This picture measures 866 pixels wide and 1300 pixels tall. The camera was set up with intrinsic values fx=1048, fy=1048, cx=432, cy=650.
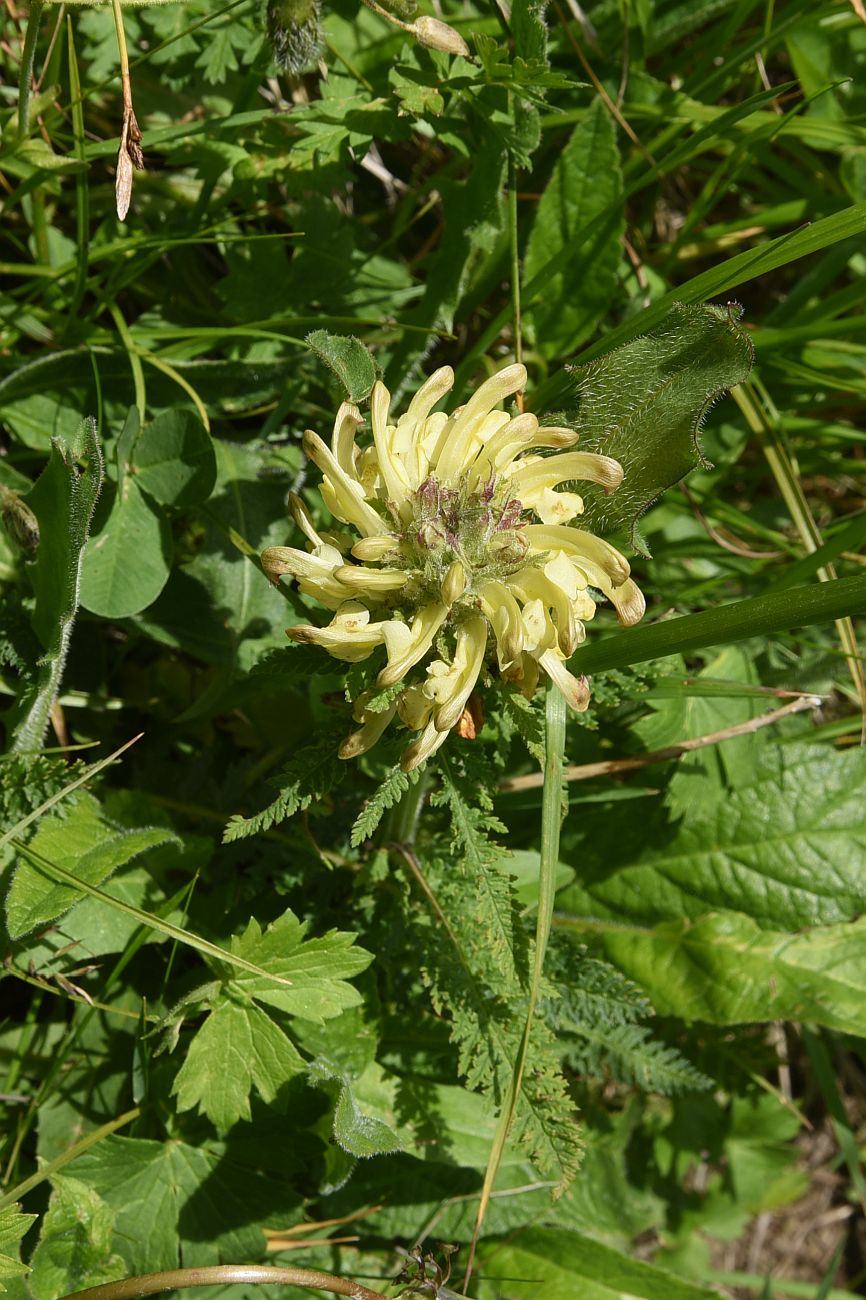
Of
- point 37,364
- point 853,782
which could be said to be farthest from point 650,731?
point 37,364

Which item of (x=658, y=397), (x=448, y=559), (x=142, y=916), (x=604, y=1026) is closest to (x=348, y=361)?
(x=448, y=559)

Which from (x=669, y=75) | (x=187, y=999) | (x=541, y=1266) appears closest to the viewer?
(x=187, y=999)

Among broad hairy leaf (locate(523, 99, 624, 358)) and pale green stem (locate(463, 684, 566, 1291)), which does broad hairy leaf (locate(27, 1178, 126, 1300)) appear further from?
broad hairy leaf (locate(523, 99, 624, 358))

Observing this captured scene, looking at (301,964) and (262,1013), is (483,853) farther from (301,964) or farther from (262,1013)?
(262,1013)

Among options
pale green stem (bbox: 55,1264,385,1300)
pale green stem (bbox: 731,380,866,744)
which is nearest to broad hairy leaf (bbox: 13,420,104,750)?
pale green stem (bbox: 55,1264,385,1300)

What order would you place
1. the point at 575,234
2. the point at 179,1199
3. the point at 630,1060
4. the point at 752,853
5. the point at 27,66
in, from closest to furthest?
the point at 27,66, the point at 179,1199, the point at 630,1060, the point at 575,234, the point at 752,853

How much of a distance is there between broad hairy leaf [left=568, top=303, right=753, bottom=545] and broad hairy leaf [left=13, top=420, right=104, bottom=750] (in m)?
0.95

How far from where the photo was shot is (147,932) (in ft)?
7.42

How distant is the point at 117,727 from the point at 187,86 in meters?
1.78

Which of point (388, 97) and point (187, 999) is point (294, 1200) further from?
point (388, 97)

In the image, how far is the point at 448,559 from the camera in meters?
1.73

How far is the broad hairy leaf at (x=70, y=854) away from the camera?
2064 mm

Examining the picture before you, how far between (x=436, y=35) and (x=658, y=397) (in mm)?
933

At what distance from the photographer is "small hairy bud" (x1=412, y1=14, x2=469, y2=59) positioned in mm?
2129
